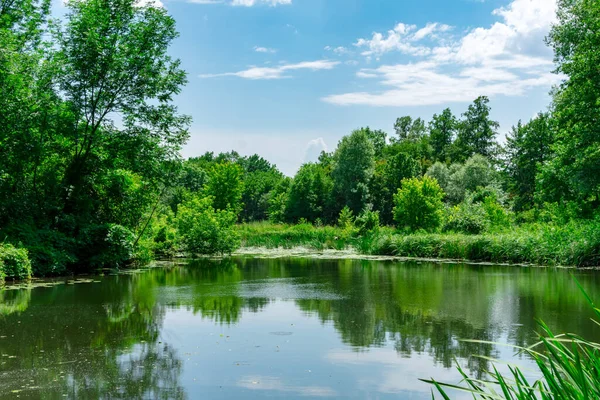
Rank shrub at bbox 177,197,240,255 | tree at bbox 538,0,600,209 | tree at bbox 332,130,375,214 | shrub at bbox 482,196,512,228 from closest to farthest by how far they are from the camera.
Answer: tree at bbox 538,0,600,209 → shrub at bbox 177,197,240,255 → shrub at bbox 482,196,512,228 → tree at bbox 332,130,375,214

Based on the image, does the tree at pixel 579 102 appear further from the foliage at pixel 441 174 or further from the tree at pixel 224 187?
the tree at pixel 224 187

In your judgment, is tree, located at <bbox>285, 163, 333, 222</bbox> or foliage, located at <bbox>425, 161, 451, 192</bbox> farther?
tree, located at <bbox>285, 163, 333, 222</bbox>

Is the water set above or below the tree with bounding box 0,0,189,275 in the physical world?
below

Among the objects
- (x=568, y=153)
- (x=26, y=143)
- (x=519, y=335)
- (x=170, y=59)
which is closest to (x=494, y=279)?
(x=519, y=335)

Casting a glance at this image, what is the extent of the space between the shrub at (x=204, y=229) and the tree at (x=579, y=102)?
635 inches

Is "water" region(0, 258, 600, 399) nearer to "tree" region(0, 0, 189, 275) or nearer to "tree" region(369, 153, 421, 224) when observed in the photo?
"tree" region(0, 0, 189, 275)

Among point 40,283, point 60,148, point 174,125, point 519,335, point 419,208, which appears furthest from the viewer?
point 419,208

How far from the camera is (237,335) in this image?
936 centimetres

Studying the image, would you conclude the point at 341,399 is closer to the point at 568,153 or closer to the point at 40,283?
the point at 40,283

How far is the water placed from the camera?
653cm

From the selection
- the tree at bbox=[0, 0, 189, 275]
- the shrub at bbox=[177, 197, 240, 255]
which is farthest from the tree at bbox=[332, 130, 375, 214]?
the tree at bbox=[0, 0, 189, 275]

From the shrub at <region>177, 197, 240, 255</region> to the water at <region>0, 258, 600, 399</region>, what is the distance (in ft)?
35.0

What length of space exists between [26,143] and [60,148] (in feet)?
6.87

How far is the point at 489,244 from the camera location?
24406 millimetres
